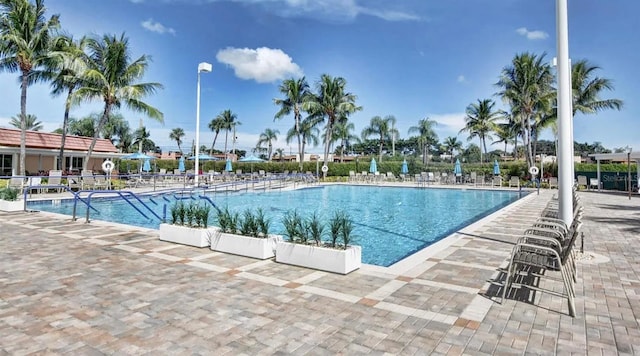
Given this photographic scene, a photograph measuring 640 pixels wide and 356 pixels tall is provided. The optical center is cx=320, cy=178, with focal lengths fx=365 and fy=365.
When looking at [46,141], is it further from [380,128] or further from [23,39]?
[380,128]

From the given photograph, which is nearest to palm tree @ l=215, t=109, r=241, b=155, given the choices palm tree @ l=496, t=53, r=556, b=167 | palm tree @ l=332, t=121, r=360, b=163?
palm tree @ l=332, t=121, r=360, b=163

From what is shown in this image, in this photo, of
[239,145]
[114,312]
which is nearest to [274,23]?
[114,312]

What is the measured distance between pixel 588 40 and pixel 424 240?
12577 mm

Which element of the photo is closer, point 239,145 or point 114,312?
point 114,312

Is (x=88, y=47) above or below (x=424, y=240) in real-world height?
above

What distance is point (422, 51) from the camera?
2162 centimetres

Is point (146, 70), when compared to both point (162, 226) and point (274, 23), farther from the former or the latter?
point (162, 226)

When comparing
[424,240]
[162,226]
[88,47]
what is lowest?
[424,240]

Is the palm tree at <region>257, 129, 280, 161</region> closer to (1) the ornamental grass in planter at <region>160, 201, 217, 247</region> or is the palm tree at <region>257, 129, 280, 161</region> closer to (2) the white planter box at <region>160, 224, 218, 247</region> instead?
(1) the ornamental grass in planter at <region>160, 201, 217, 247</region>

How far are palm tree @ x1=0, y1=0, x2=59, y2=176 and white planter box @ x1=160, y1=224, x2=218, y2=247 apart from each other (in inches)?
586

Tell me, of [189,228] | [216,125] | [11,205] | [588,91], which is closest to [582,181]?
[588,91]

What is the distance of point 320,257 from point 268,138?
177ft

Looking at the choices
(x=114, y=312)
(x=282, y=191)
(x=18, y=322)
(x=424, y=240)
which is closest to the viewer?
(x=18, y=322)

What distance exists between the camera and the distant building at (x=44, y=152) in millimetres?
21016
